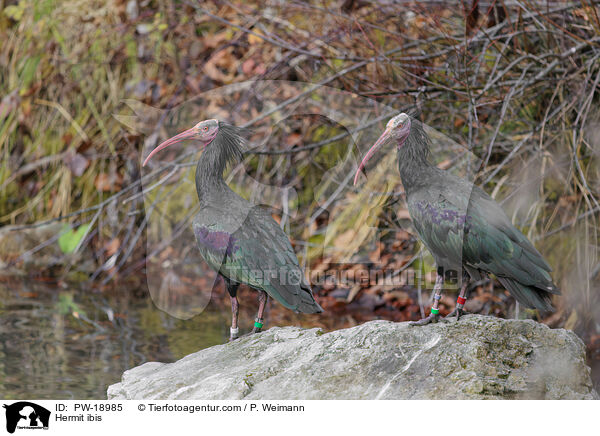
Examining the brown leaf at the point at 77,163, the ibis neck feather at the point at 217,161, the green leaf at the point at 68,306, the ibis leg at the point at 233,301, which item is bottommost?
the green leaf at the point at 68,306

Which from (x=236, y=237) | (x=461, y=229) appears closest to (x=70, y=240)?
(x=236, y=237)

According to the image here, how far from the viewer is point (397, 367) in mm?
2492

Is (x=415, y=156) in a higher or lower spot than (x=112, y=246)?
higher

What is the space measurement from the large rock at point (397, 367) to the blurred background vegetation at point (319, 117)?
0.62 metres

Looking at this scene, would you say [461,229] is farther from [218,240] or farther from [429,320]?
[218,240]

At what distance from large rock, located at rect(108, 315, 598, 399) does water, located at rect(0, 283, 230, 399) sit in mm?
1029

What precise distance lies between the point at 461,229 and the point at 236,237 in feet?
2.65

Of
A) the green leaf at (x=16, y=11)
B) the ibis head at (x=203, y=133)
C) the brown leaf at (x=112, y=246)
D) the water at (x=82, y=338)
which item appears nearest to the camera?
the ibis head at (x=203, y=133)

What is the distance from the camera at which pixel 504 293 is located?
15.6ft

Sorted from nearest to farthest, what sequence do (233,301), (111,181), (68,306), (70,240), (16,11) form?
(233,301) → (68,306) → (70,240) → (111,181) → (16,11)

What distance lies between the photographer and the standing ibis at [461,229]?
8.41ft

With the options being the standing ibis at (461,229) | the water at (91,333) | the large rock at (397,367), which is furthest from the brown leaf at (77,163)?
the standing ibis at (461,229)
